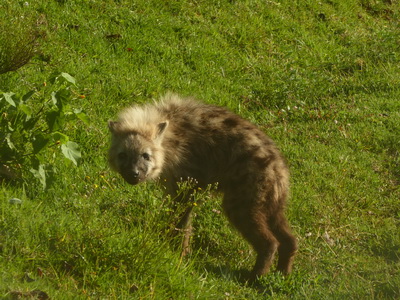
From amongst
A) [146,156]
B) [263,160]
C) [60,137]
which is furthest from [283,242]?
[60,137]

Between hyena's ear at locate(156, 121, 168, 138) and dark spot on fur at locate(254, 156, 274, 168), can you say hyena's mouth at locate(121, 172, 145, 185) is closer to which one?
hyena's ear at locate(156, 121, 168, 138)

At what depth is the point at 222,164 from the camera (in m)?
6.79

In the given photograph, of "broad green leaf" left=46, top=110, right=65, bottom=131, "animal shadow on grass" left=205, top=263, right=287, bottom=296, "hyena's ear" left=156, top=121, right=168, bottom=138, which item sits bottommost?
"animal shadow on grass" left=205, top=263, right=287, bottom=296

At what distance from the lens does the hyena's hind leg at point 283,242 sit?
22.0 feet

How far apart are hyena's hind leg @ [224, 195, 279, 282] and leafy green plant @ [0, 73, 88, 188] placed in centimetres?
161

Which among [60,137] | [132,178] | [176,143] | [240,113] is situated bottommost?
[240,113]

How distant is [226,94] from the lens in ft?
31.1

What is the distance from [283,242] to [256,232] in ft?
1.45

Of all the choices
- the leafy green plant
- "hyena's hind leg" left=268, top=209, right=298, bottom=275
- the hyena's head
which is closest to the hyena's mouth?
the hyena's head

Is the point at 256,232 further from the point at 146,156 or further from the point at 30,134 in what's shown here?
the point at 30,134

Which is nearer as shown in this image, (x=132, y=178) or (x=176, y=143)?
(x=132, y=178)

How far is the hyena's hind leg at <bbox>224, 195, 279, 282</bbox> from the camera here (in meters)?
6.45

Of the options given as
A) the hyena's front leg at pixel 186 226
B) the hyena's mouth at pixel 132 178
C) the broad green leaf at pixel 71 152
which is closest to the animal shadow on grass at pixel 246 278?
the hyena's front leg at pixel 186 226

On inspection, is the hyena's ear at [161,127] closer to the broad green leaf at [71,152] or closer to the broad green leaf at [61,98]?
the broad green leaf at [71,152]
